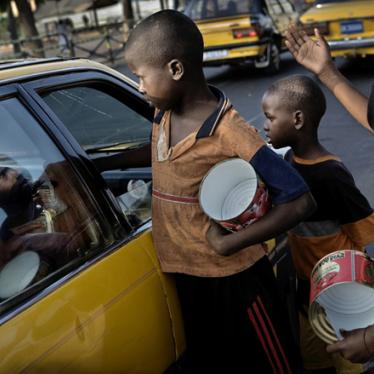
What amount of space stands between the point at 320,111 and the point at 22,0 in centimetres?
1701

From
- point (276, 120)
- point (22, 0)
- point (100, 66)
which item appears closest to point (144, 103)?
point (100, 66)

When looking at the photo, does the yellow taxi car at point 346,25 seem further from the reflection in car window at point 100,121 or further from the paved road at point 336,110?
the reflection in car window at point 100,121

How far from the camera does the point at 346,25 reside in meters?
9.79

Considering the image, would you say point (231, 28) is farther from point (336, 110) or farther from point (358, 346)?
point (358, 346)

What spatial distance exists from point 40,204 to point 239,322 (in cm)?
78

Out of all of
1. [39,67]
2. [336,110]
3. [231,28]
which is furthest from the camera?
[231,28]

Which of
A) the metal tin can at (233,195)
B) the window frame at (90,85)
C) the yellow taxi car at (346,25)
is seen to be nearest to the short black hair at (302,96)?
the window frame at (90,85)

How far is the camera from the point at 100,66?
2521mm

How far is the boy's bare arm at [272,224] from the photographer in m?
1.84

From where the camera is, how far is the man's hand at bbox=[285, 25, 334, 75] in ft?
8.19

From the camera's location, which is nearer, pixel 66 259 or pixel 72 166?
pixel 66 259

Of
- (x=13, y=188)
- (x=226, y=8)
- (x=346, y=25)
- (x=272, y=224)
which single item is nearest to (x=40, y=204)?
(x=13, y=188)

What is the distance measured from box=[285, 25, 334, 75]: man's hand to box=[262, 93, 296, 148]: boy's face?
0.63ft

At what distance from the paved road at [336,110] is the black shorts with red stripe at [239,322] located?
3313mm
